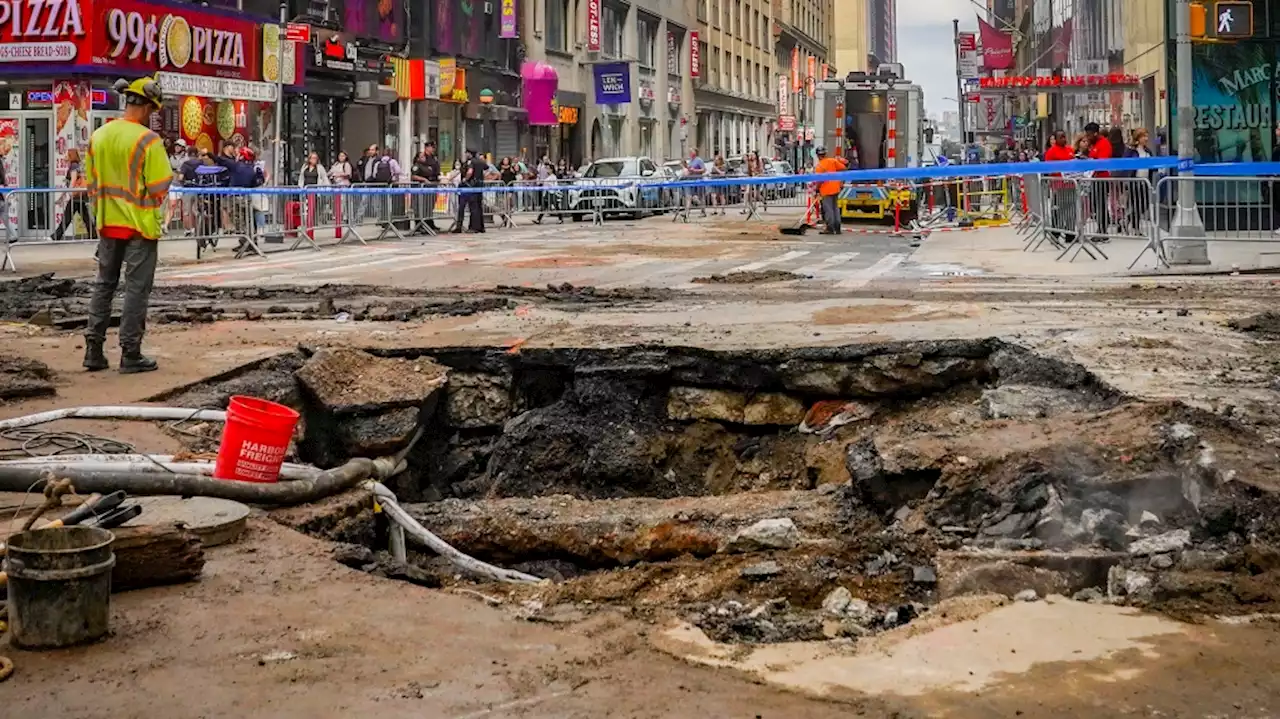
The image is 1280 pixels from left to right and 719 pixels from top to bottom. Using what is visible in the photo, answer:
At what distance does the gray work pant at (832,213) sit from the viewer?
2864 centimetres

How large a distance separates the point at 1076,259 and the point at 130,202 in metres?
13.5

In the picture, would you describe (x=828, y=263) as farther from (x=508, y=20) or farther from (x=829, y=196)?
(x=508, y=20)

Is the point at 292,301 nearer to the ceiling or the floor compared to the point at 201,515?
nearer to the ceiling

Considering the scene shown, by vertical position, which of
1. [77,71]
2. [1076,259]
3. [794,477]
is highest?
[77,71]

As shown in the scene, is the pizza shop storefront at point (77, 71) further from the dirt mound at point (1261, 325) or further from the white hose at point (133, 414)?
the dirt mound at point (1261, 325)

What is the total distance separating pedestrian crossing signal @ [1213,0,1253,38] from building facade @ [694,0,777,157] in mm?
56258

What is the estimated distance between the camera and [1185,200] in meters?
17.5

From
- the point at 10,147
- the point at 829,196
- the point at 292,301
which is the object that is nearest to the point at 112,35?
the point at 10,147

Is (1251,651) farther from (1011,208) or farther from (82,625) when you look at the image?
Result: (1011,208)

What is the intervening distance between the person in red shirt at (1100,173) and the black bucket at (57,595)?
1631 centimetres

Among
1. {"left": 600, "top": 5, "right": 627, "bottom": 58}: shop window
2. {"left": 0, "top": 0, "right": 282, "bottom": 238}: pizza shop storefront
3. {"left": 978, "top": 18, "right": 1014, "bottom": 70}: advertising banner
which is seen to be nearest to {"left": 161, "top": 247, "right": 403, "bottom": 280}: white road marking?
{"left": 0, "top": 0, "right": 282, "bottom": 238}: pizza shop storefront

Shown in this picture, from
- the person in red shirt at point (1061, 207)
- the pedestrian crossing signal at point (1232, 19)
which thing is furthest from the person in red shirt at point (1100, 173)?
the pedestrian crossing signal at point (1232, 19)

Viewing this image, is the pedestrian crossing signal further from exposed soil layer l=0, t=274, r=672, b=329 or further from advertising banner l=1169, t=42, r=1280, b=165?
exposed soil layer l=0, t=274, r=672, b=329

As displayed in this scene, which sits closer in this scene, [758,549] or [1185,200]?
[758,549]
